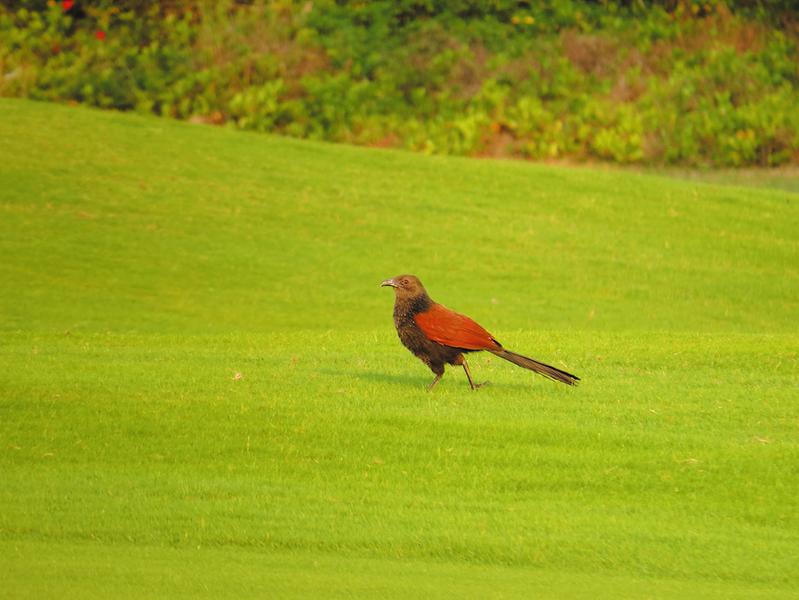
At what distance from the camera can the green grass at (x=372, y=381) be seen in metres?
6.61

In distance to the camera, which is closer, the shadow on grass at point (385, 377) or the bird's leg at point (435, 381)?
the bird's leg at point (435, 381)

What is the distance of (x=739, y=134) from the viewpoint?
25.0 m

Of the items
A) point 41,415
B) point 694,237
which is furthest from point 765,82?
point 41,415

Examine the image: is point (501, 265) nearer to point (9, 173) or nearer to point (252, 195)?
point (252, 195)

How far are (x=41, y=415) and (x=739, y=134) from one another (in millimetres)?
18277

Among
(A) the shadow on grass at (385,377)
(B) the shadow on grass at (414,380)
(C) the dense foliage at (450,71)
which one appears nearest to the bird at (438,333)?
(B) the shadow on grass at (414,380)

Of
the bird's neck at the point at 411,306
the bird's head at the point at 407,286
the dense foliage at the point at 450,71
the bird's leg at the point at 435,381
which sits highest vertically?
the bird's head at the point at 407,286

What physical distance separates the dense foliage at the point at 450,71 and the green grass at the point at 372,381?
3.33 m

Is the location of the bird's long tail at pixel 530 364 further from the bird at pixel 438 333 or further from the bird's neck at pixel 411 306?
the bird's neck at pixel 411 306

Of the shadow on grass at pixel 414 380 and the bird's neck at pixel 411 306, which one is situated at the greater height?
the bird's neck at pixel 411 306

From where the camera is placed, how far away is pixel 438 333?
9297 mm

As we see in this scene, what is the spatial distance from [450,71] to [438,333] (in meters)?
19.0

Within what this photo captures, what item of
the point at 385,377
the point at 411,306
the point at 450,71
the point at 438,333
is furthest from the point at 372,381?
the point at 450,71

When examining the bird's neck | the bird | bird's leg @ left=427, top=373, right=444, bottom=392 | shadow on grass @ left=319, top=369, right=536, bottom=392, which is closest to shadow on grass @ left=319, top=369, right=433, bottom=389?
shadow on grass @ left=319, top=369, right=536, bottom=392
